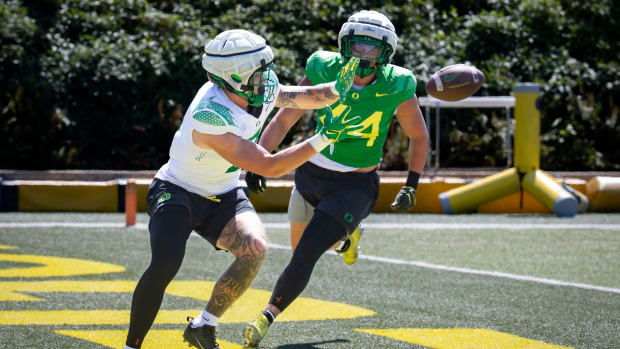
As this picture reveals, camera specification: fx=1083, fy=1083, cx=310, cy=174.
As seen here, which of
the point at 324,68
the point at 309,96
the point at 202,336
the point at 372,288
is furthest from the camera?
the point at 372,288

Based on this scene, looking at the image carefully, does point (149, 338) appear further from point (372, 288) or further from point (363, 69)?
point (372, 288)

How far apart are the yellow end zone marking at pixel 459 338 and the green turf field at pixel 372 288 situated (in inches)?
0.5

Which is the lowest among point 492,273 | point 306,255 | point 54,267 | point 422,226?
point 422,226

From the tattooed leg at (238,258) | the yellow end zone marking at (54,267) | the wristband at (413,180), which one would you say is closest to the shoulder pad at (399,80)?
the wristband at (413,180)

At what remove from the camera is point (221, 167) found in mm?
5801

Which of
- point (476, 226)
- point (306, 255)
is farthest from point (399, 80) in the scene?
point (476, 226)

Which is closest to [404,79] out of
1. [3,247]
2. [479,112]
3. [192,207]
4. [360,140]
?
[360,140]

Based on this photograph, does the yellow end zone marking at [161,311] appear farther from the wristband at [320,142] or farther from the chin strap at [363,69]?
the wristband at [320,142]

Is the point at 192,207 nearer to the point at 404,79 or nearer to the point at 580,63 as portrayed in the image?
the point at 404,79

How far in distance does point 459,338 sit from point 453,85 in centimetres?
163

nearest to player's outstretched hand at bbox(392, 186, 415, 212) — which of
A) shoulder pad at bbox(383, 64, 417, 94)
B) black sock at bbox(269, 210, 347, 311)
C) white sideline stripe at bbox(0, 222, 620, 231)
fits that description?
black sock at bbox(269, 210, 347, 311)

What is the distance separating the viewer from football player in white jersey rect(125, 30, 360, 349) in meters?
5.44

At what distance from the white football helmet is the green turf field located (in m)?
1.53

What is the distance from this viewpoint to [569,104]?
18.3 meters
